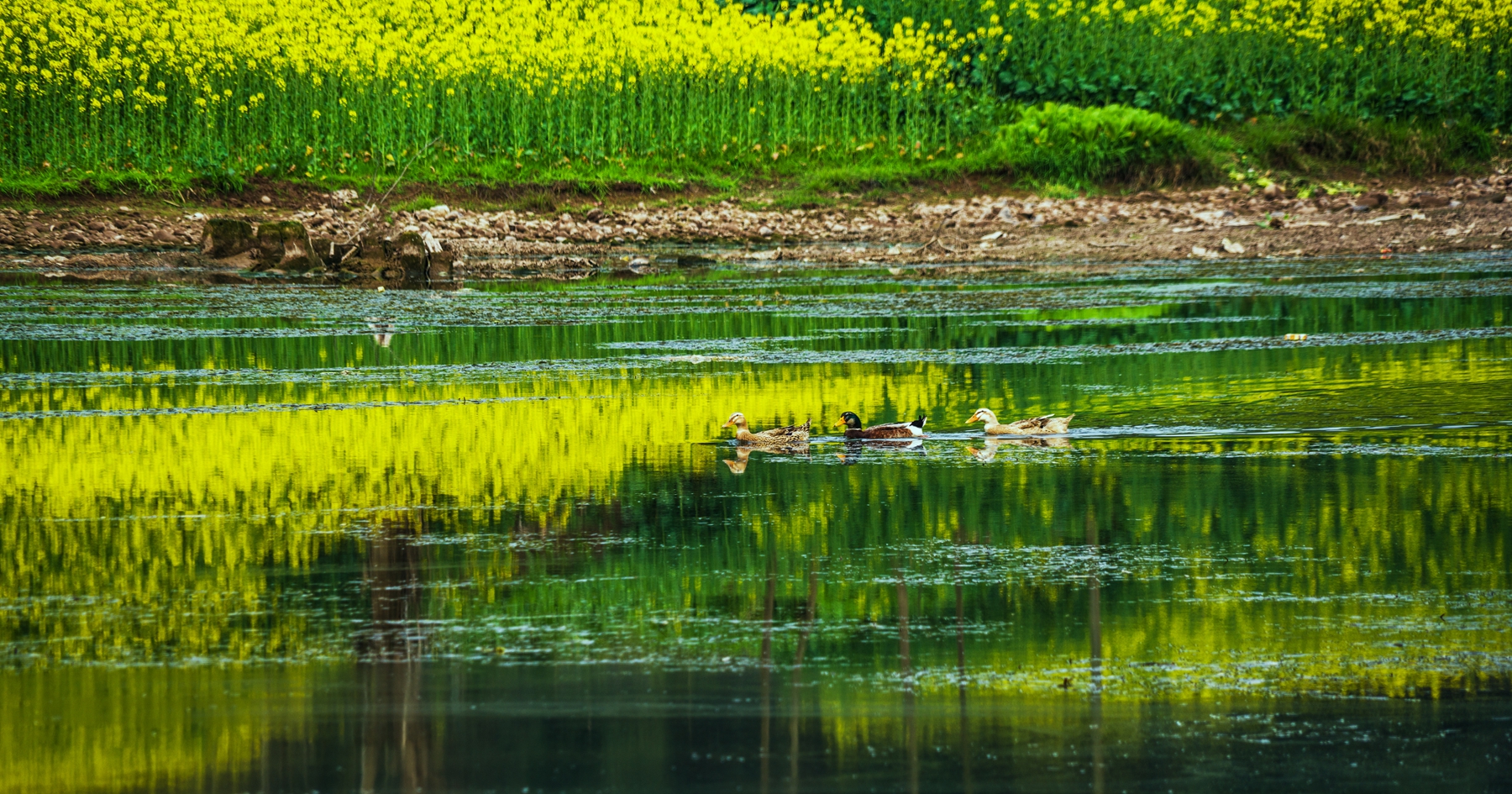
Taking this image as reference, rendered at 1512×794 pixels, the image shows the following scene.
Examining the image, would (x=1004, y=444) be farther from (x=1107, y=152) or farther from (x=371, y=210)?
(x=1107, y=152)

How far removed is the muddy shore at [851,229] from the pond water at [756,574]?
32.0 feet

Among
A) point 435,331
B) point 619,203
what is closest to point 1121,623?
point 435,331

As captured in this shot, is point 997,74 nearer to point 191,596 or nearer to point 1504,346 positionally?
point 1504,346

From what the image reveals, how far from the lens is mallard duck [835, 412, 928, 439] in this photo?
9781 millimetres

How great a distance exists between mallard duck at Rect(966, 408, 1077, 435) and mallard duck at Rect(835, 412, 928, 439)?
14.8 inches

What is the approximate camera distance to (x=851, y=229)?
25625 mm

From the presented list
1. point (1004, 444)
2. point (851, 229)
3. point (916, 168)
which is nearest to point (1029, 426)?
point (1004, 444)

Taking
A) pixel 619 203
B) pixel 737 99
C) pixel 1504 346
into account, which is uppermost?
pixel 737 99

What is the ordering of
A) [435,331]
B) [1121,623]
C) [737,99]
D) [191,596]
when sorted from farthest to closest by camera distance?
[737,99]
[435,331]
[191,596]
[1121,623]

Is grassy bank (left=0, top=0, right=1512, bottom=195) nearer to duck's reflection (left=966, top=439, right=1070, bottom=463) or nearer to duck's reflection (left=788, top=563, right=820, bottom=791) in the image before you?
duck's reflection (left=966, top=439, right=1070, bottom=463)

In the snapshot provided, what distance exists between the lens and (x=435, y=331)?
15.8 m

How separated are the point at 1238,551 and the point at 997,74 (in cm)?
2609

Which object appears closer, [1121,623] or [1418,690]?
[1418,690]

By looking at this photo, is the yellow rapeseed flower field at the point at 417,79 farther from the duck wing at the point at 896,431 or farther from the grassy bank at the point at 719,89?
the duck wing at the point at 896,431
